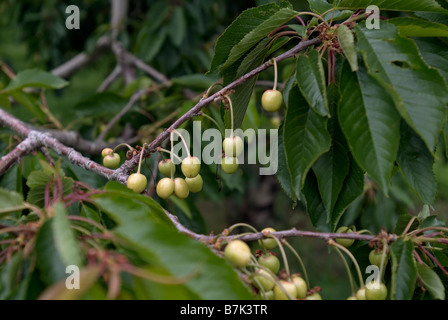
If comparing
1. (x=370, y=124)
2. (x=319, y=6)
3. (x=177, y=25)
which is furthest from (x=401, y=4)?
(x=177, y=25)

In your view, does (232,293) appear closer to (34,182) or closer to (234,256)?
(234,256)

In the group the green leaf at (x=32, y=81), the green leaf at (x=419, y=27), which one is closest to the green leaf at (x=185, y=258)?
the green leaf at (x=419, y=27)

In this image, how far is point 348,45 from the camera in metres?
0.90

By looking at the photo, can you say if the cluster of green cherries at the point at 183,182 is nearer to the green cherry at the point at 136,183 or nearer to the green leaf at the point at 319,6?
the green cherry at the point at 136,183

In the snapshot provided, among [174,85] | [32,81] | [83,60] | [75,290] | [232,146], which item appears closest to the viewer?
[75,290]

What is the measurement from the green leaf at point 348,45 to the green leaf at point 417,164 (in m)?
0.19

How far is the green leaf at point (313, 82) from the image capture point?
0.90m

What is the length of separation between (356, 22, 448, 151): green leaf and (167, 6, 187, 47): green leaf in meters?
1.96

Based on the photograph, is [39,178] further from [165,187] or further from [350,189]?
[350,189]

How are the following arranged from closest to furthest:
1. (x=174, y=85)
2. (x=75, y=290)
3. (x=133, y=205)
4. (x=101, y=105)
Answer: (x=75, y=290) → (x=133, y=205) → (x=101, y=105) → (x=174, y=85)

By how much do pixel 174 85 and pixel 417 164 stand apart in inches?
62.4

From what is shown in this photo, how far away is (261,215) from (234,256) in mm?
3508

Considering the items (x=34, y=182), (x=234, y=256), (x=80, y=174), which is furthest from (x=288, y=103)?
(x=80, y=174)
